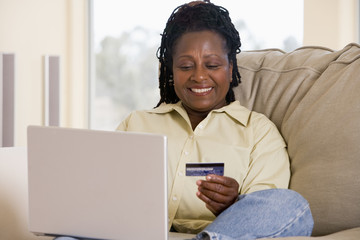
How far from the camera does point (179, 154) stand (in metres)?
1.71

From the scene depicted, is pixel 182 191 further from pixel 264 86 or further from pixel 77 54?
pixel 77 54

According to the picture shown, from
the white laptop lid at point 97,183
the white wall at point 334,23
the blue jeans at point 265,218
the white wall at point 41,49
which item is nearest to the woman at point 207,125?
the blue jeans at point 265,218

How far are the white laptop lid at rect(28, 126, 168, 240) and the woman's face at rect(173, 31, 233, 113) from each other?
652 millimetres

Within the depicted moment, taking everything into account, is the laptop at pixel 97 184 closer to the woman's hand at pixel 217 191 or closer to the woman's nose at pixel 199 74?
the woman's hand at pixel 217 191

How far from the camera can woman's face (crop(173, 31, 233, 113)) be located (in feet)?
5.76

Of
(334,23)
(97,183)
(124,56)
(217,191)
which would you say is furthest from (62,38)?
(97,183)

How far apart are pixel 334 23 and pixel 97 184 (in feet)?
8.27

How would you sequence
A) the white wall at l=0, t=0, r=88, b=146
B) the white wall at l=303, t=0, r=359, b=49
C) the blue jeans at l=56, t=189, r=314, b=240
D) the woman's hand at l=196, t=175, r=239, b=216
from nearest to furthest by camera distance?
the blue jeans at l=56, t=189, r=314, b=240
the woman's hand at l=196, t=175, r=239, b=216
the white wall at l=303, t=0, r=359, b=49
the white wall at l=0, t=0, r=88, b=146

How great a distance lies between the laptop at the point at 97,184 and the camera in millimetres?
1124

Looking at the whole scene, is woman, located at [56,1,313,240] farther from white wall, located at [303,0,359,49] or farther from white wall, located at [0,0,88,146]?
white wall, located at [0,0,88,146]

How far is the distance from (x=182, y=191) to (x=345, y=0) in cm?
215

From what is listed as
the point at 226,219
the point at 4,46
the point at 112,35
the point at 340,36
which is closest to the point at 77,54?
the point at 112,35

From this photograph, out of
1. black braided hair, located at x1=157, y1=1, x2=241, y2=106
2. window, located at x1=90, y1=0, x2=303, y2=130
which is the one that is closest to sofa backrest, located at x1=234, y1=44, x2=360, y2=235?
black braided hair, located at x1=157, y1=1, x2=241, y2=106

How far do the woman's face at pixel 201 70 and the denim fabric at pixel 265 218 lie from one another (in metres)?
0.50
